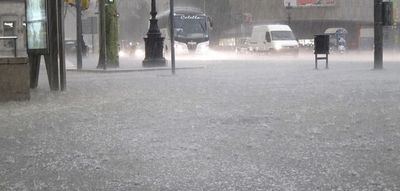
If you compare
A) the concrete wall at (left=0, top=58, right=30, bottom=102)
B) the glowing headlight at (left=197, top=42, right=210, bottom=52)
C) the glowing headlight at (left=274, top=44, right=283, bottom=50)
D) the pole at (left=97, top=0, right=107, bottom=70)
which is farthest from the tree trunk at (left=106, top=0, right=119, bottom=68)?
the glowing headlight at (left=197, top=42, right=210, bottom=52)

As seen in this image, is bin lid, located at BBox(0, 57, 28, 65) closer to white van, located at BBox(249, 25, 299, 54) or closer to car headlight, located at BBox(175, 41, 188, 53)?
white van, located at BBox(249, 25, 299, 54)

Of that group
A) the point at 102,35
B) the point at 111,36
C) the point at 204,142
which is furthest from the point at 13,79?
the point at 111,36

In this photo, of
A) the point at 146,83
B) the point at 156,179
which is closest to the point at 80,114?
the point at 156,179

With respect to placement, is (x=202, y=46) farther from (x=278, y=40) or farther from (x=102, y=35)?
(x=102, y=35)

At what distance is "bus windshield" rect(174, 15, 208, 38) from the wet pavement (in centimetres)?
3209

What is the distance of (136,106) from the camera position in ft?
34.8

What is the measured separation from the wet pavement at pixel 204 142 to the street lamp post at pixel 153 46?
1333 cm

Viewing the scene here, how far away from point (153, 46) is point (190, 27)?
18877mm

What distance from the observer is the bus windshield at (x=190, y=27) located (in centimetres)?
4422

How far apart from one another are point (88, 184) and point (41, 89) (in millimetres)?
9806

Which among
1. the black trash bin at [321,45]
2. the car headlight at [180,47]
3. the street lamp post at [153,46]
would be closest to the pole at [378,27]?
the black trash bin at [321,45]

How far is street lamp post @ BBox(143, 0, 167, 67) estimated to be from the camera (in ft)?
84.2

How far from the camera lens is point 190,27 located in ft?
146

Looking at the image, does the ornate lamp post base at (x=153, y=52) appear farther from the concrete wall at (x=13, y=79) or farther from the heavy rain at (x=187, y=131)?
the concrete wall at (x=13, y=79)
